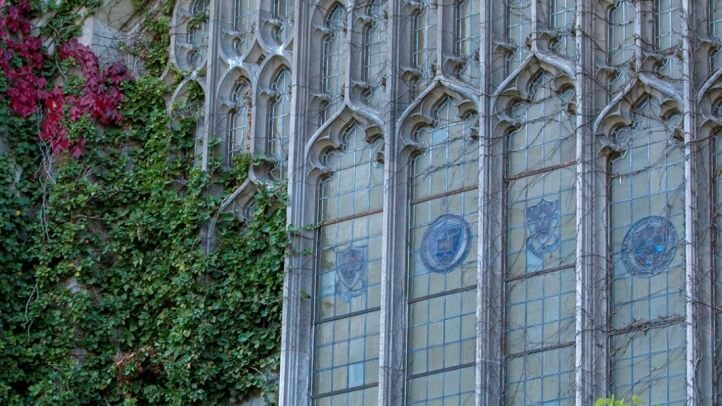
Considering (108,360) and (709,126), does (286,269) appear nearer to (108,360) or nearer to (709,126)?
(108,360)

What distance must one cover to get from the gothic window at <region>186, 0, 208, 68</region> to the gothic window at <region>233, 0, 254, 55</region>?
0.37m

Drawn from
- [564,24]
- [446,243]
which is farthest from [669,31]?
[446,243]

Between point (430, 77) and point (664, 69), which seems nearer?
point (664, 69)

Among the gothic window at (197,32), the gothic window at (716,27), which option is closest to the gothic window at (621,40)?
the gothic window at (716,27)

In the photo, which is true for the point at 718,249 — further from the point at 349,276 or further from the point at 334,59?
the point at 334,59

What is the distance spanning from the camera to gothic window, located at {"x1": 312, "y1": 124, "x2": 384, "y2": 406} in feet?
73.9

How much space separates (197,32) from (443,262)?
432 cm

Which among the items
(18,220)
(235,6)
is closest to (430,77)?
(235,6)

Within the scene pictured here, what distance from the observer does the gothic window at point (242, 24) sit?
24.6 metres

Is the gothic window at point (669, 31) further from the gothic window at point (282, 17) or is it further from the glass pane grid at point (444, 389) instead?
the gothic window at point (282, 17)

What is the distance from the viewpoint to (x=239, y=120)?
80.1ft

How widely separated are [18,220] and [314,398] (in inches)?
146

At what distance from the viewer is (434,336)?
22.1 metres

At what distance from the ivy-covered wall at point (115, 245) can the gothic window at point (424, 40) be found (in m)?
1.79
